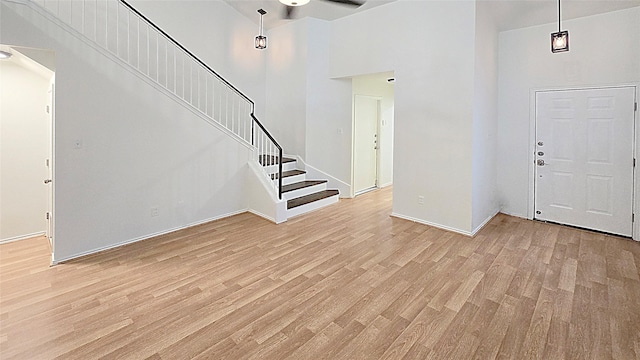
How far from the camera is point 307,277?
321cm

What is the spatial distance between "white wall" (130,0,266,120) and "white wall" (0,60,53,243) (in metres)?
1.90

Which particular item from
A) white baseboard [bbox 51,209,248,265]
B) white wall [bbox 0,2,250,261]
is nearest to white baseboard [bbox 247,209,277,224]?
white baseboard [bbox 51,209,248,265]

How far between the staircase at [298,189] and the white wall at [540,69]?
122 inches

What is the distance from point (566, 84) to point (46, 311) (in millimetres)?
6650

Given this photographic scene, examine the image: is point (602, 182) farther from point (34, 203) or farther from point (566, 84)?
point (34, 203)

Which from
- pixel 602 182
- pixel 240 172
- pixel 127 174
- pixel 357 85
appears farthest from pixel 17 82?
pixel 602 182

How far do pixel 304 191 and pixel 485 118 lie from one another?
3181mm

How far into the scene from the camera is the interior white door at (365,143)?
23.2ft

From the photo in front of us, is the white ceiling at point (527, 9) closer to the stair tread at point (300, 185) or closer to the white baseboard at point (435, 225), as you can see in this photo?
the stair tread at point (300, 185)

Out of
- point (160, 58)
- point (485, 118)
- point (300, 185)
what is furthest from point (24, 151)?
point (485, 118)

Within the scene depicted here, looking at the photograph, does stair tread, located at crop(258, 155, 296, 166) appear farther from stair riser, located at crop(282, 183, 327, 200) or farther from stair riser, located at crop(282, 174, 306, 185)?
stair riser, located at crop(282, 183, 327, 200)

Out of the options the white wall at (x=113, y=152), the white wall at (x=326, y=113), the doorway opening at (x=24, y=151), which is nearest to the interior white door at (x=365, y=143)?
the white wall at (x=326, y=113)

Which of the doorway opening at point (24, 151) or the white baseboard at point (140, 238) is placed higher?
the doorway opening at point (24, 151)

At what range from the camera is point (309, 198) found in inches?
229
